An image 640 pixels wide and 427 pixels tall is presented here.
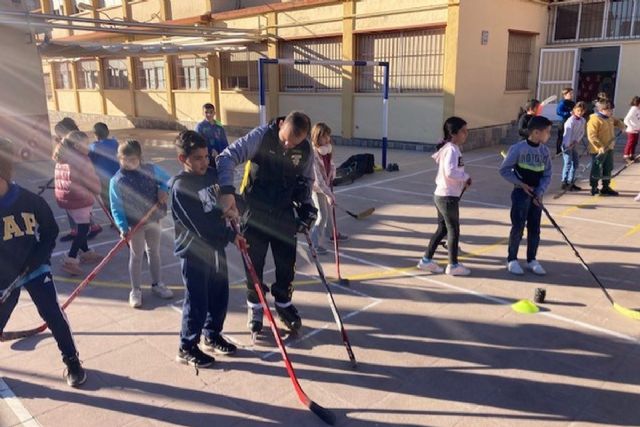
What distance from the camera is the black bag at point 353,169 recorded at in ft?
37.9

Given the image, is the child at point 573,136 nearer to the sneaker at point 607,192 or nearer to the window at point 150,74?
the sneaker at point 607,192

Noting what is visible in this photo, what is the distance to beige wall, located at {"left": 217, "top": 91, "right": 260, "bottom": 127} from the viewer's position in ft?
70.4

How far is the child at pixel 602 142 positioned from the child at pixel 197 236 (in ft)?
27.2

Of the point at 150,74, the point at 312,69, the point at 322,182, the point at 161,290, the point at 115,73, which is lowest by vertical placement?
the point at 161,290

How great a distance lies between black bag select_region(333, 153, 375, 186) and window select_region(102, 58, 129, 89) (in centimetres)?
1989

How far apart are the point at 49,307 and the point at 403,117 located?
47.6 ft

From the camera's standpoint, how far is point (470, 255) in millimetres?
6730

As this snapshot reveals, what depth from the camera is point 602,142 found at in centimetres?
951

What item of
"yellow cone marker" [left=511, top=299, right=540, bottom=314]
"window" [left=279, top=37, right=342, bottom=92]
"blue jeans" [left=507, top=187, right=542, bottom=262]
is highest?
"window" [left=279, top=37, right=342, bottom=92]

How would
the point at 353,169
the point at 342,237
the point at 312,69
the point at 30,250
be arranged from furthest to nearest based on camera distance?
the point at 312,69 < the point at 353,169 < the point at 342,237 < the point at 30,250

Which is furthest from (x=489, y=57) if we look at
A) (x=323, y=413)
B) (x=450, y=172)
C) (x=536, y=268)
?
(x=323, y=413)

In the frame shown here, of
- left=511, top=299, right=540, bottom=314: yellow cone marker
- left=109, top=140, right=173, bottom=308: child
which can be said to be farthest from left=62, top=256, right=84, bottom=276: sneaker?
left=511, top=299, right=540, bottom=314: yellow cone marker

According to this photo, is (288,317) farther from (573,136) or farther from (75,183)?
(573,136)

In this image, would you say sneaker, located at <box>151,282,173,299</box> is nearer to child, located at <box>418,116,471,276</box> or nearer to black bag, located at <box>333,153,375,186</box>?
child, located at <box>418,116,471,276</box>
